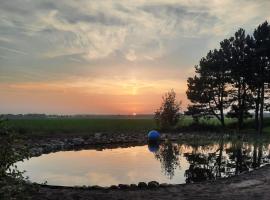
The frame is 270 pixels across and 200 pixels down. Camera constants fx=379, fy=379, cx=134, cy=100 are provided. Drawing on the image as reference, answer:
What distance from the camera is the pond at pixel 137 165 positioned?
20906mm

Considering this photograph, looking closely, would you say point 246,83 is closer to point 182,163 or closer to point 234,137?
point 234,137

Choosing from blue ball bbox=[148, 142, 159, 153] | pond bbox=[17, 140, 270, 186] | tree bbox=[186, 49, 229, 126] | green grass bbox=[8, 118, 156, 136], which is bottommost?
pond bbox=[17, 140, 270, 186]

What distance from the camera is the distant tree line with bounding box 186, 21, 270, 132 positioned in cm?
5312

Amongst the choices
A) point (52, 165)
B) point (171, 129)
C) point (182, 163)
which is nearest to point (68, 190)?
point (52, 165)

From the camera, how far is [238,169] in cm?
2395

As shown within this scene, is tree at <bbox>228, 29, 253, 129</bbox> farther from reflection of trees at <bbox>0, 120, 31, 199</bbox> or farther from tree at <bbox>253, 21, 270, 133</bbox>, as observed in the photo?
reflection of trees at <bbox>0, 120, 31, 199</bbox>

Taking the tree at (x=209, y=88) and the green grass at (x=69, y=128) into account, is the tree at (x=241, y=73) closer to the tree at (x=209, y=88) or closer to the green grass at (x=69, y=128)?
the tree at (x=209, y=88)

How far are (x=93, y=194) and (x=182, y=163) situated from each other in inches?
466

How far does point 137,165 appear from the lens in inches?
1019

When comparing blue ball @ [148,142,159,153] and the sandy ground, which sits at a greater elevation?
blue ball @ [148,142,159,153]

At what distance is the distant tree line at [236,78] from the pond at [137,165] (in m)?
20.7

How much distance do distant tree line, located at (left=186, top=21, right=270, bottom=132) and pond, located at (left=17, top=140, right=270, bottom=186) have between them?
2073 cm

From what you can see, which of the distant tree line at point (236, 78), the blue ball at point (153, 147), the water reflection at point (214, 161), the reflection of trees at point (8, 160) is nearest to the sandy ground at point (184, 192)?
the water reflection at point (214, 161)

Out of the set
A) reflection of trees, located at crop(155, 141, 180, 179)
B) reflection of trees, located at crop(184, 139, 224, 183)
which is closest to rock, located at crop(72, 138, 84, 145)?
reflection of trees, located at crop(155, 141, 180, 179)
